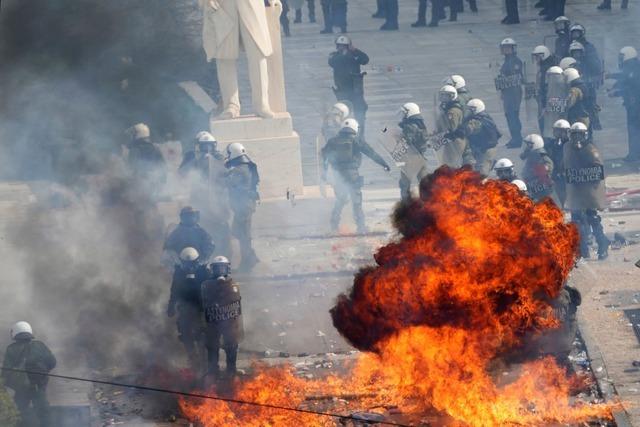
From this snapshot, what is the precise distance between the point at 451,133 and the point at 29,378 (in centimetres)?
805

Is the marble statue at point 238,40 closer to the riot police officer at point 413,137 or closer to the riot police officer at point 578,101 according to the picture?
the riot police officer at point 413,137

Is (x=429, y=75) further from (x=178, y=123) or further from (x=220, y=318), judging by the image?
(x=220, y=318)

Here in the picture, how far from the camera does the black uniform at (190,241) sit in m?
17.8

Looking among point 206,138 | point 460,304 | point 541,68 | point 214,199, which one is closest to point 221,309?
point 460,304

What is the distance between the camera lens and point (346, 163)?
21031 mm

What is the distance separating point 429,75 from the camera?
30188mm

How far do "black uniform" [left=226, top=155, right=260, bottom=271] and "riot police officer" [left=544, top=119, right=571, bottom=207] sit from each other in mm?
3707

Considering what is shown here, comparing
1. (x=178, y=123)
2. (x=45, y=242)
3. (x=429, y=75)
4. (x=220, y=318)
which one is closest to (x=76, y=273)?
(x=45, y=242)

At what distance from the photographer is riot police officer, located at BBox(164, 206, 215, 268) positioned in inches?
703

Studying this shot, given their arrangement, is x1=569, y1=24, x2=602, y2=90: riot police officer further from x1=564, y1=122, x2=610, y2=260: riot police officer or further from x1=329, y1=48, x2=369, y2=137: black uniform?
x1=564, y1=122, x2=610, y2=260: riot police officer

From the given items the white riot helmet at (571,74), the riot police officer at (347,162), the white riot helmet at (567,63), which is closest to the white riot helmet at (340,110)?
the riot police officer at (347,162)

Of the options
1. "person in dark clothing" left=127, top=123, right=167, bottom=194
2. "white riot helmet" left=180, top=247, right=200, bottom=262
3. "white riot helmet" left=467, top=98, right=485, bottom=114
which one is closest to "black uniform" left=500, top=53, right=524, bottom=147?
"white riot helmet" left=467, top=98, right=485, bottom=114

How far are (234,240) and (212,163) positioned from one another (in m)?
1.32

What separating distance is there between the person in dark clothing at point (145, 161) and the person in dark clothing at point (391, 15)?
1199 cm
